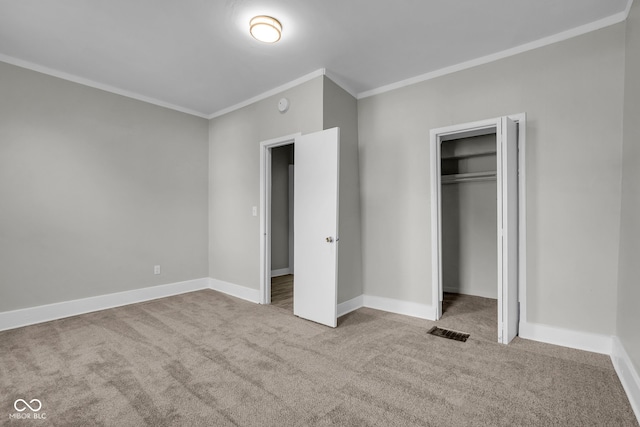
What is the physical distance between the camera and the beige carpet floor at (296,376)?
181 centimetres

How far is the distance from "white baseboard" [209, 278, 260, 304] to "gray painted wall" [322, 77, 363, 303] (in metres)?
1.29

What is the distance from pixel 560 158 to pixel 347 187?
206 centimetres

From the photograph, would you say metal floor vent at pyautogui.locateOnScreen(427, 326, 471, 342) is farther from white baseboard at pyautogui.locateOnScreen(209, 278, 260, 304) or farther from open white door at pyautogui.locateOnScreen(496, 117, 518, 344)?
white baseboard at pyautogui.locateOnScreen(209, 278, 260, 304)

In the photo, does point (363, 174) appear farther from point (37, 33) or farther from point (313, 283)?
point (37, 33)

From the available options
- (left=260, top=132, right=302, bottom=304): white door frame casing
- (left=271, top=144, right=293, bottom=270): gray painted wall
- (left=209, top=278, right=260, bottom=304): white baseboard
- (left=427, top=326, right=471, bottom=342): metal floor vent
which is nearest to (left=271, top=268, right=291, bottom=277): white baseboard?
(left=271, top=144, right=293, bottom=270): gray painted wall

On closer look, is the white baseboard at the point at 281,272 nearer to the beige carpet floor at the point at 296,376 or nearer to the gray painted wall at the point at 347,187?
the gray painted wall at the point at 347,187

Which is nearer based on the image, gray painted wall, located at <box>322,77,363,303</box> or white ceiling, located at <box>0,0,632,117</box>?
white ceiling, located at <box>0,0,632,117</box>

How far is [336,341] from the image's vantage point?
285 centimetres

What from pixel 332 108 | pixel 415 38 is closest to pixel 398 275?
pixel 332 108

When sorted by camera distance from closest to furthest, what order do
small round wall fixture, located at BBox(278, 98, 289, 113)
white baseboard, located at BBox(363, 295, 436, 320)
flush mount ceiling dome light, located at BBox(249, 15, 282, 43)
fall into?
flush mount ceiling dome light, located at BBox(249, 15, 282, 43) → white baseboard, located at BBox(363, 295, 436, 320) → small round wall fixture, located at BBox(278, 98, 289, 113)

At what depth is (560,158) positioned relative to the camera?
9.02 feet

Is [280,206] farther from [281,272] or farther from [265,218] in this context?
[265,218]

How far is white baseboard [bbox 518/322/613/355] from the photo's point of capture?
8.41 ft

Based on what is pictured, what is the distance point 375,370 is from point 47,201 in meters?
3.82
